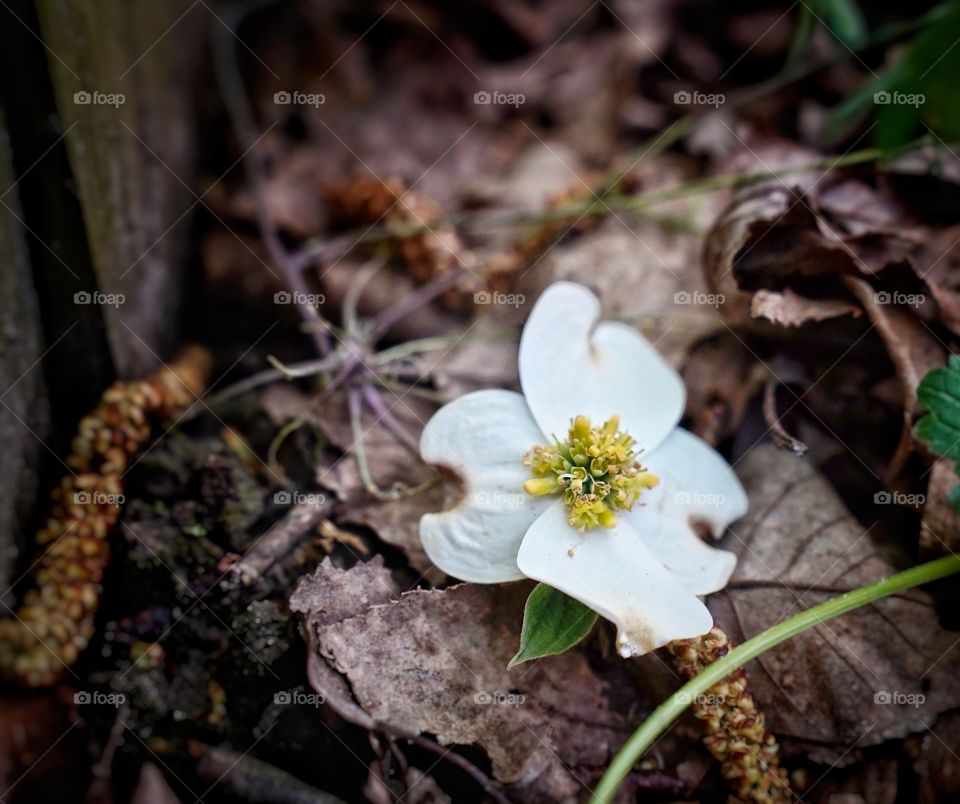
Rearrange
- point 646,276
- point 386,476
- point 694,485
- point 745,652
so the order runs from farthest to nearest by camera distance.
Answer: point 646,276
point 386,476
point 694,485
point 745,652

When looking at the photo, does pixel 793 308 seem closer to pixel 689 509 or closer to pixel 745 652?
pixel 689 509

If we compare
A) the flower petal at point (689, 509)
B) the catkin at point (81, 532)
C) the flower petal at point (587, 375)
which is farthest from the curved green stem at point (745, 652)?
the catkin at point (81, 532)

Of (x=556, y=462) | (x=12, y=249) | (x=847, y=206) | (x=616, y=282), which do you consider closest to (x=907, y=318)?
(x=847, y=206)

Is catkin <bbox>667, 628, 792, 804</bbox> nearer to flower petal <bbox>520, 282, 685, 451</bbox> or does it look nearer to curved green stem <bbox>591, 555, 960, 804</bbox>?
curved green stem <bbox>591, 555, 960, 804</bbox>

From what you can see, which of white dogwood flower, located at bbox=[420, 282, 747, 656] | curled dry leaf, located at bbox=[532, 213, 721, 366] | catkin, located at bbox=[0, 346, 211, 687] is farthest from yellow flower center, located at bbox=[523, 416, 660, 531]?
catkin, located at bbox=[0, 346, 211, 687]

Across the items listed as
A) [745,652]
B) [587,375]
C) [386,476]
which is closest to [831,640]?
[745,652]

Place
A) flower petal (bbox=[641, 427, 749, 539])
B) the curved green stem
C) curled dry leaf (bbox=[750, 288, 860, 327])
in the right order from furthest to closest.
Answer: curled dry leaf (bbox=[750, 288, 860, 327]) < flower petal (bbox=[641, 427, 749, 539]) < the curved green stem
